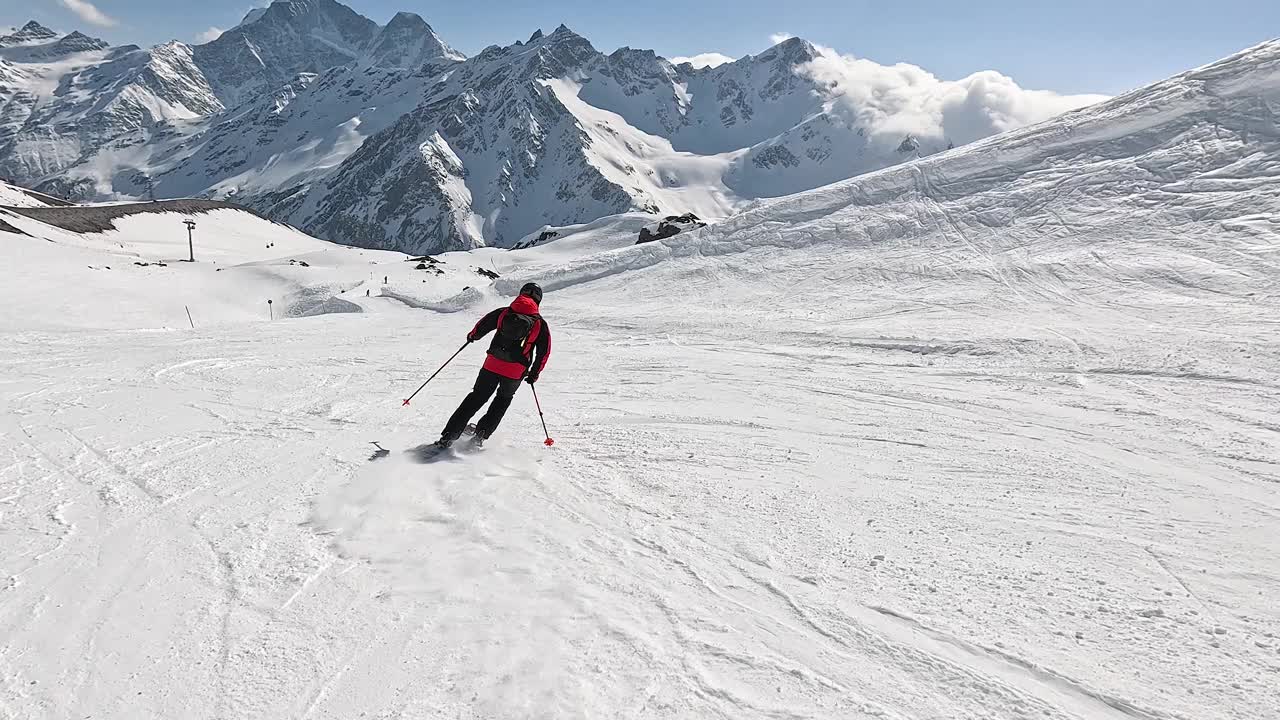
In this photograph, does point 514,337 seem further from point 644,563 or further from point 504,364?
point 644,563

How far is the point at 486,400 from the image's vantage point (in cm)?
718

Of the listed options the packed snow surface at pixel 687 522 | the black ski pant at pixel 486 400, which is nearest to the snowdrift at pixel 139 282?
the packed snow surface at pixel 687 522

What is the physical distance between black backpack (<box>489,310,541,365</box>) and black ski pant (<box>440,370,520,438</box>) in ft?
0.77

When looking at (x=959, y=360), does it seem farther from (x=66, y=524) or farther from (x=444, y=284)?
(x=444, y=284)

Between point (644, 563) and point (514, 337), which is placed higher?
point (514, 337)

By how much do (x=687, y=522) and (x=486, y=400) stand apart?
9.51 feet

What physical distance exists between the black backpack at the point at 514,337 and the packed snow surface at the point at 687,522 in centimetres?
102

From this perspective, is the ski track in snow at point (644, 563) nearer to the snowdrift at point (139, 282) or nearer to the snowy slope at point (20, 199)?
the snowdrift at point (139, 282)

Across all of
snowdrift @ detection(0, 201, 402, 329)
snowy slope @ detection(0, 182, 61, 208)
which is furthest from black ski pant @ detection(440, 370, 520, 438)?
snowy slope @ detection(0, 182, 61, 208)

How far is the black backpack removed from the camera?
727 cm

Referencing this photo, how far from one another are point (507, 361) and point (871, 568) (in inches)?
171

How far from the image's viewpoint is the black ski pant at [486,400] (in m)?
7.15

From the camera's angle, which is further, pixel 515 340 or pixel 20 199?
pixel 20 199

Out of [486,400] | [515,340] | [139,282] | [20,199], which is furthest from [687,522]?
[20,199]
